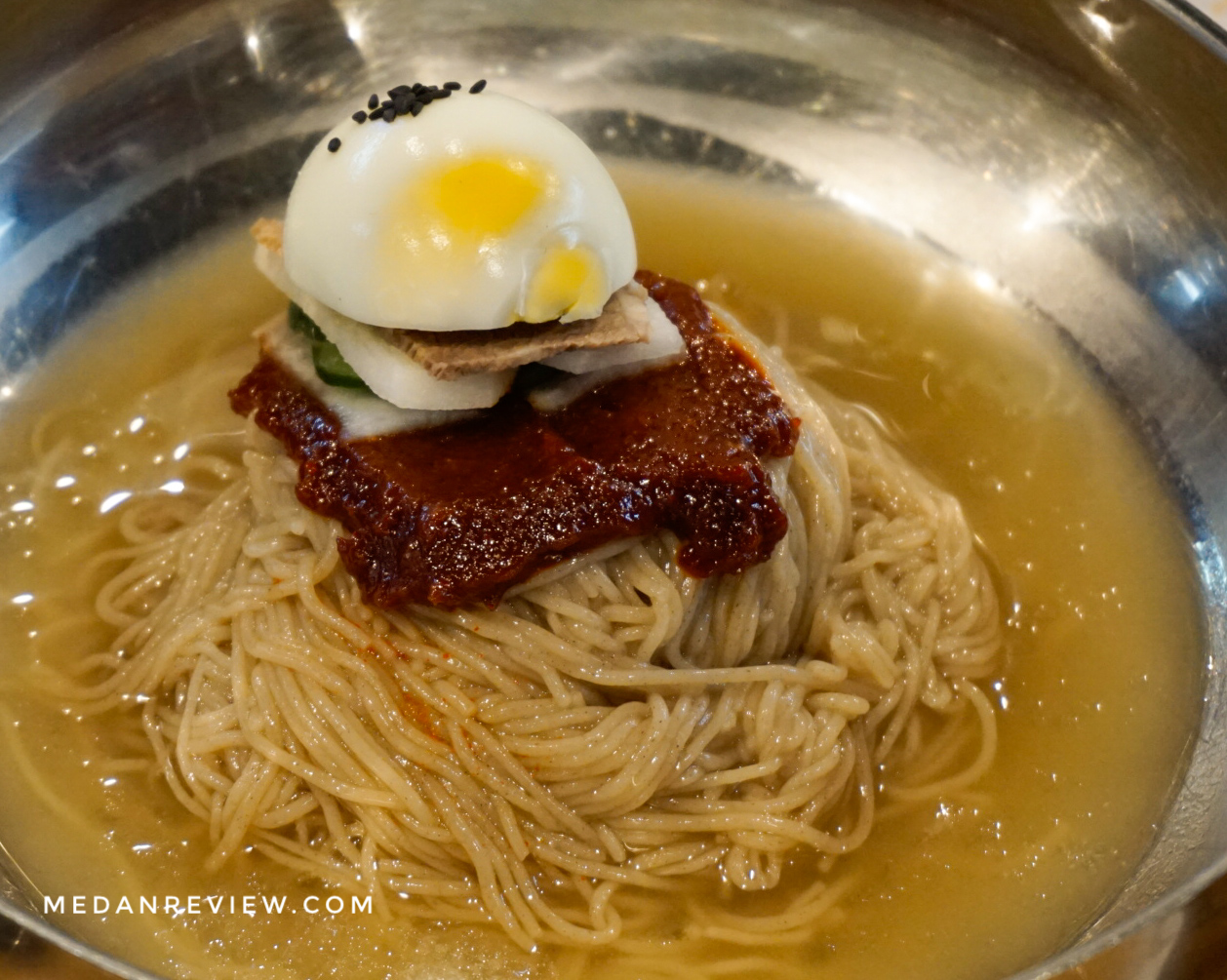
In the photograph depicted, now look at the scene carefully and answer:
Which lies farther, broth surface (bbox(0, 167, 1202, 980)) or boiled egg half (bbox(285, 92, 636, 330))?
broth surface (bbox(0, 167, 1202, 980))

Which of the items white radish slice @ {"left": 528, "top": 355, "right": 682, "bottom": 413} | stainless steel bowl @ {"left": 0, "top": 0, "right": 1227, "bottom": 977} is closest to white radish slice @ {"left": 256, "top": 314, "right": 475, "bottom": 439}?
white radish slice @ {"left": 528, "top": 355, "right": 682, "bottom": 413}

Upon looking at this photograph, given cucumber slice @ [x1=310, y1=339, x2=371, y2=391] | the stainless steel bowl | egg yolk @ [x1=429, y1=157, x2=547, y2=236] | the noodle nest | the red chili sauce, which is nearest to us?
egg yolk @ [x1=429, y1=157, x2=547, y2=236]

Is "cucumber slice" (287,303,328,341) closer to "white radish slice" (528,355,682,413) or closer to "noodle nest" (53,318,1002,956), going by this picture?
"noodle nest" (53,318,1002,956)

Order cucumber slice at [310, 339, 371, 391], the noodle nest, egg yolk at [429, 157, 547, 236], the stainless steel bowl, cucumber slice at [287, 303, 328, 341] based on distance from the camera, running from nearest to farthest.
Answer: egg yolk at [429, 157, 547, 236] → the noodle nest → cucumber slice at [310, 339, 371, 391] → cucumber slice at [287, 303, 328, 341] → the stainless steel bowl

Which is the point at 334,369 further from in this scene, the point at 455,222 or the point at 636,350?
the point at 636,350

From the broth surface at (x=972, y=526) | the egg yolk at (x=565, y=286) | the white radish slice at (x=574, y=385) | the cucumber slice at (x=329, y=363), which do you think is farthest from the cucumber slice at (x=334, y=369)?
the broth surface at (x=972, y=526)

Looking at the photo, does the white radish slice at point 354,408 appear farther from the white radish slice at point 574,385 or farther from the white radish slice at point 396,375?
the white radish slice at point 574,385

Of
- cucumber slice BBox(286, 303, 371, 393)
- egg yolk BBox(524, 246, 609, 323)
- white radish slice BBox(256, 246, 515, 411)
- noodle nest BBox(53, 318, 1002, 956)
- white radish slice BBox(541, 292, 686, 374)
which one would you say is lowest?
noodle nest BBox(53, 318, 1002, 956)
